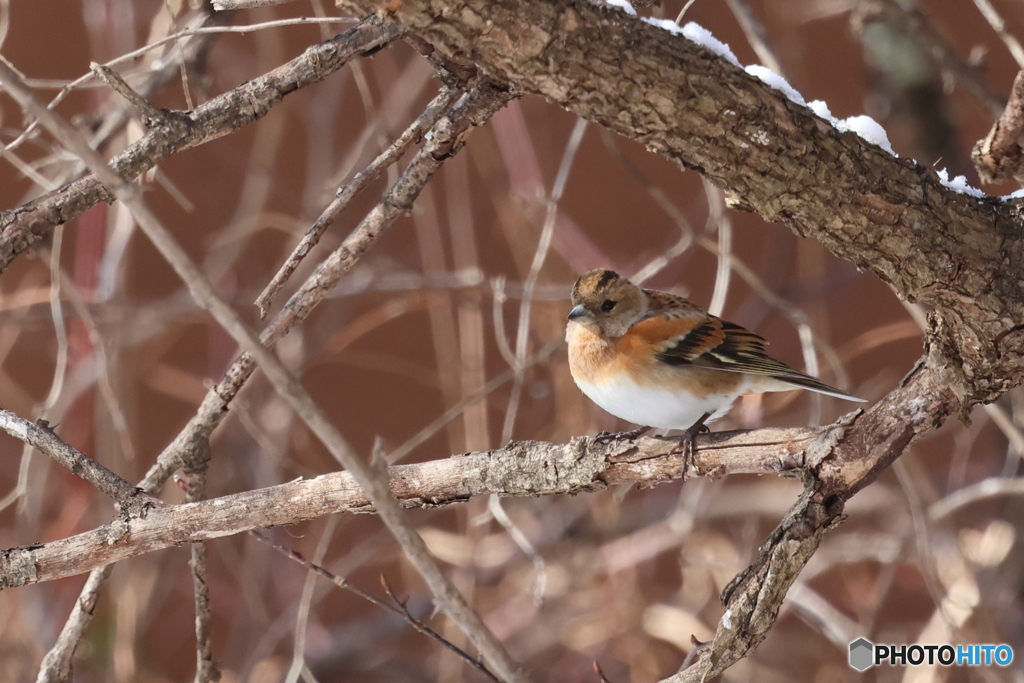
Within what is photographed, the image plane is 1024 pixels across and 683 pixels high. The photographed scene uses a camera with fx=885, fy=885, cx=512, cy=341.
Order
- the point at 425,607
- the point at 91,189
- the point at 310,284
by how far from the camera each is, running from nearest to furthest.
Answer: the point at 91,189
the point at 310,284
the point at 425,607

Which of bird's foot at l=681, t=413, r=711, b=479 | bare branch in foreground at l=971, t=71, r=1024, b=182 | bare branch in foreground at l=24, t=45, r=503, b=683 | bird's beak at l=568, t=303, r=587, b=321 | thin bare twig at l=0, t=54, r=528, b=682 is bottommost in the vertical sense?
thin bare twig at l=0, t=54, r=528, b=682

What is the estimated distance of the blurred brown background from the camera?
12.9 feet

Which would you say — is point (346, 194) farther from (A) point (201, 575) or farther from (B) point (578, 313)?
(A) point (201, 575)

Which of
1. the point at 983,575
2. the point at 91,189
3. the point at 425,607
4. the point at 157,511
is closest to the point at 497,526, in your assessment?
the point at 425,607

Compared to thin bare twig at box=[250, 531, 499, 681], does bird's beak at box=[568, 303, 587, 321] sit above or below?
above

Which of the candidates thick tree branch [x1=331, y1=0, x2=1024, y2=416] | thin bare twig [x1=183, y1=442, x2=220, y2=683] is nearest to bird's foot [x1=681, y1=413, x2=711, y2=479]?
thick tree branch [x1=331, y1=0, x2=1024, y2=416]

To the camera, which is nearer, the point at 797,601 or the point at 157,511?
the point at 157,511

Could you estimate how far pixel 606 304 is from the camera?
2543mm

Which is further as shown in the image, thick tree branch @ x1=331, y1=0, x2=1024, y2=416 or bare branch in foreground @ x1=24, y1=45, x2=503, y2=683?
bare branch in foreground @ x1=24, y1=45, x2=503, y2=683

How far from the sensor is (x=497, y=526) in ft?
15.6

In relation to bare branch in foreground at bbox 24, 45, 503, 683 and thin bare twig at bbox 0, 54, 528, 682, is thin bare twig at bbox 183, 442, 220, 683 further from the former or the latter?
thin bare twig at bbox 0, 54, 528, 682

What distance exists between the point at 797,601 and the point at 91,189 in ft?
10.1

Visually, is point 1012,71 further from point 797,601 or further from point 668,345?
point 668,345

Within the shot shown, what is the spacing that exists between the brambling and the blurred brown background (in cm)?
93
